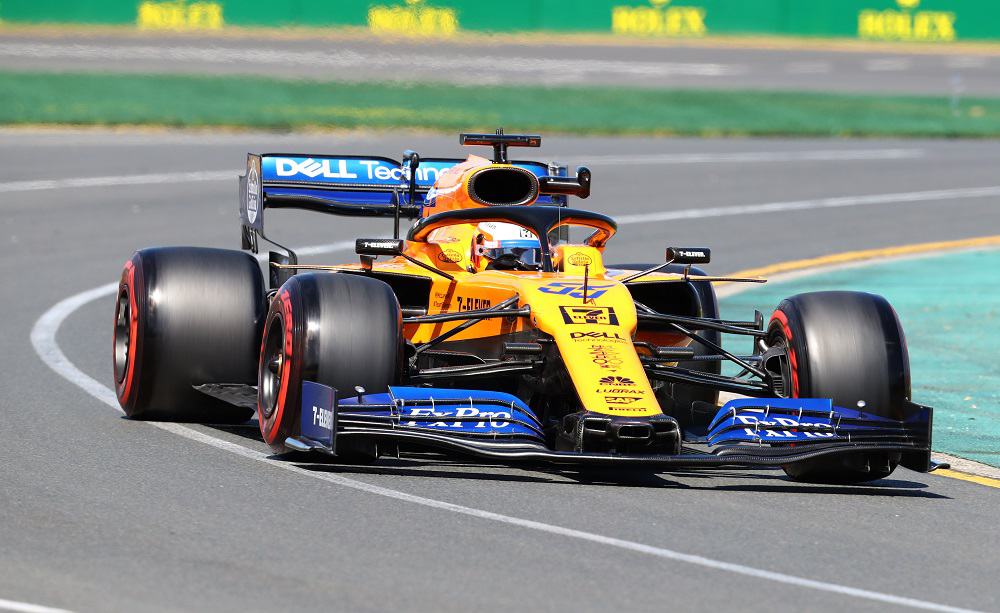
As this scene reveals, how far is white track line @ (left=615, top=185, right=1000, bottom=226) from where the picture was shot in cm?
2184

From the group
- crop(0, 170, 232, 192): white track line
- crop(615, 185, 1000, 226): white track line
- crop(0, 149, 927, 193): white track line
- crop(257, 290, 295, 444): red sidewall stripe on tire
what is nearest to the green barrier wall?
crop(0, 149, 927, 193): white track line

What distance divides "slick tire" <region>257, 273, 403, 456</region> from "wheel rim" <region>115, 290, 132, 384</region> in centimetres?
164

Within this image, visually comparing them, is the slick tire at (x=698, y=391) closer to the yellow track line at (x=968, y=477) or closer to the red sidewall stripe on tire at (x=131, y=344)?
the yellow track line at (x=968, y=477)

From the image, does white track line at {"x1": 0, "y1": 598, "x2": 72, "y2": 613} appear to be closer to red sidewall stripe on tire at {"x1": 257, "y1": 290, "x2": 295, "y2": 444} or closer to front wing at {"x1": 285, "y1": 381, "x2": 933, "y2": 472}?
front wing at {"x1": 285, "y1": 381, "x2": 933, "y2": 472}

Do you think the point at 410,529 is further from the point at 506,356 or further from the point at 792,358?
the point at 792,358

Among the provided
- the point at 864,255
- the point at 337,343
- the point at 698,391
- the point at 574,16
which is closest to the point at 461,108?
the point at 864,255

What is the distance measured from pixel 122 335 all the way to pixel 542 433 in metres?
3.07

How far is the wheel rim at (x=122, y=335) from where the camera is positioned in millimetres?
9914

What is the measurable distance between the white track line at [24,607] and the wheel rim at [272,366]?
2.78 m

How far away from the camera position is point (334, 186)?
11945mm

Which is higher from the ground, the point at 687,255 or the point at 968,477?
the point at 687,255

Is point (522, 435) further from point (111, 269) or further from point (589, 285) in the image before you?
point (111, 269)

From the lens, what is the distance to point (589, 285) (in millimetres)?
8852

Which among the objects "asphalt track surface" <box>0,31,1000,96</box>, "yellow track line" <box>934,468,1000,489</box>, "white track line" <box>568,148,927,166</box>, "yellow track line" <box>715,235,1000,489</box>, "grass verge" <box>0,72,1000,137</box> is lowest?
"yellow track line" <box>934,468,1000,489</box>
